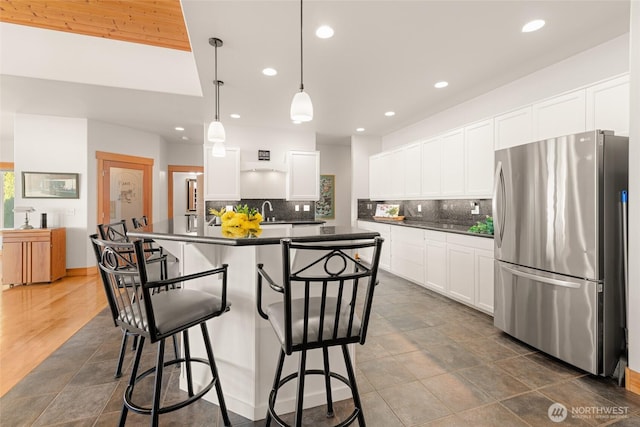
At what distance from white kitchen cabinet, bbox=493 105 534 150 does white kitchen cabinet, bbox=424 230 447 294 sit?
1.31 metres

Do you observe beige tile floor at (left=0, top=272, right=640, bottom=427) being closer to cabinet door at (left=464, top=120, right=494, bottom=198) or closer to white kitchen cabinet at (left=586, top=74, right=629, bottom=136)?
cabinet door at (left=464, top=120, right=494, bottom=198)

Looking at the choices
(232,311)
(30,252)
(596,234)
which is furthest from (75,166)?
(596,234)

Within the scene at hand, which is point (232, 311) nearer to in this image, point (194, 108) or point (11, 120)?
point (194, 108)

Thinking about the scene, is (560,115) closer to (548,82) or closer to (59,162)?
(548,82)

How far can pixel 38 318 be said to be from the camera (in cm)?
323

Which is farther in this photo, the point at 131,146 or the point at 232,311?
the point at 131,146

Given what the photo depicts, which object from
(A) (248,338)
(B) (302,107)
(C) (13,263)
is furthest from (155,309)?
(C) (13,263)

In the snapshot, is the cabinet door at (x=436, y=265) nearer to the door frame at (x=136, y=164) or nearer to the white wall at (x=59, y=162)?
the door frame at (x=136, y=164)

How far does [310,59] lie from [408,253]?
3.14 metres

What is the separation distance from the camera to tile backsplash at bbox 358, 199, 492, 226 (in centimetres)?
423

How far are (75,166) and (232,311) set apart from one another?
5.08 meters

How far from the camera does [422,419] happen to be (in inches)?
67.4

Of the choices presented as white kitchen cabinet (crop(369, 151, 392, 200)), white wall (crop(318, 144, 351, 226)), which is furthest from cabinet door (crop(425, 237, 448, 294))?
white wall (crop(318, 144, 351, 226))

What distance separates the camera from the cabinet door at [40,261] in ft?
14.7
